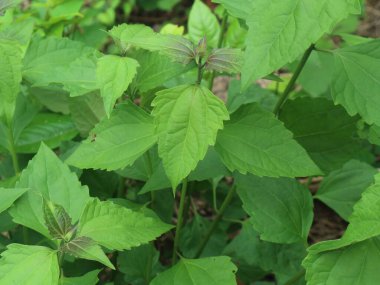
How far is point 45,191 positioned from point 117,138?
0.81ft

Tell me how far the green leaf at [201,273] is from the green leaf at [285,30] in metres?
0.52

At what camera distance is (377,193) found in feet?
3.68

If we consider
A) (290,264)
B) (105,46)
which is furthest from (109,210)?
(105,46)

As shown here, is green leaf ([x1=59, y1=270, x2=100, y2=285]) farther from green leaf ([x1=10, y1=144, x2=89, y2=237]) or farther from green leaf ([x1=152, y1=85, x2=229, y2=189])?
green leaf ([x1=152, y1=85, x2=229, y2=189])

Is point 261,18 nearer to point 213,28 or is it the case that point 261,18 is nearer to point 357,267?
point 357,267

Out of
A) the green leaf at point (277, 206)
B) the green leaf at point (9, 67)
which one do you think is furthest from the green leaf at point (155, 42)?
the green leaf at point (277, 206)

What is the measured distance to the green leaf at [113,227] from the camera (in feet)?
3.93

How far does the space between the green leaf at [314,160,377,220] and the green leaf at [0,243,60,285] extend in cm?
96

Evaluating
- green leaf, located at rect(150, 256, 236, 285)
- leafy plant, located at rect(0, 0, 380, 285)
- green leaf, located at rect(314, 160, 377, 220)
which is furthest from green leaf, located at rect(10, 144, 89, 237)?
green leaf, located at rect(314, 160, 377, 220)

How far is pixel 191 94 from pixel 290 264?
72 centimetres

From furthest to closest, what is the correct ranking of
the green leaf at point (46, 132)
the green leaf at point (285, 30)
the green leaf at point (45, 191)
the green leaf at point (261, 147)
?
1. the green leaf at point (46, 132)
2. the green leaf at point (45, 191)
3. the green leaf at point (261, 147)
4. the green leaf at point (285, 30)

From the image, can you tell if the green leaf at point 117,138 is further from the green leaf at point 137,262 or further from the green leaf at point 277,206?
the green leaf at point 137,262

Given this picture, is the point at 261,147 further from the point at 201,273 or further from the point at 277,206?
the point at 201,273

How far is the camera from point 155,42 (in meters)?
1.23
